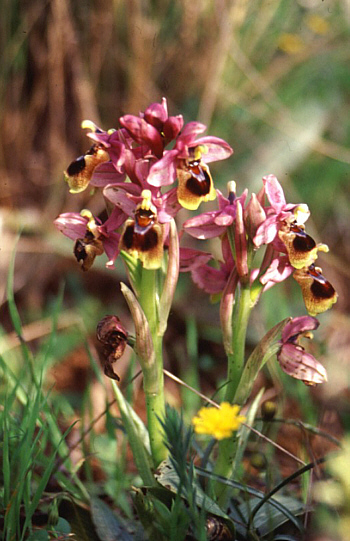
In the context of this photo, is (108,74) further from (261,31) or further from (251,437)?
(251,437)

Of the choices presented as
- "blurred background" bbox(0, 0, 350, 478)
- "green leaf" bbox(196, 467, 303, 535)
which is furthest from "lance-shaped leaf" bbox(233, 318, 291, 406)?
"blurred background" bbox(0, 0, 350, 478)

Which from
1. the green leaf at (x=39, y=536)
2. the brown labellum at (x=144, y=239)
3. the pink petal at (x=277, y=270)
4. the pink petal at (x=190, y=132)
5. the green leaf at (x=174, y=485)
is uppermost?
the pink petal at (x=190, y=132)

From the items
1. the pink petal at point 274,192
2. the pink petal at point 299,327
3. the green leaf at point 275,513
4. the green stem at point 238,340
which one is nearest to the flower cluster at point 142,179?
the pink petal at point 274,192

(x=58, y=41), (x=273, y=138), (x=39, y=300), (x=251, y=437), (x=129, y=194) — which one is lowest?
(x=39, y=300)

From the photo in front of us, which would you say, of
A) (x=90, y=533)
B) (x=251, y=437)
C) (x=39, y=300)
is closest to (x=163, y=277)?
(x=90, y=533)

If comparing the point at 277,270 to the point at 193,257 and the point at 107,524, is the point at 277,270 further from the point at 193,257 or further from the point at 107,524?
the point at 107,524

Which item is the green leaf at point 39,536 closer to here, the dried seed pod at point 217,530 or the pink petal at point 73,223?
the dried seed pod at point 217,530

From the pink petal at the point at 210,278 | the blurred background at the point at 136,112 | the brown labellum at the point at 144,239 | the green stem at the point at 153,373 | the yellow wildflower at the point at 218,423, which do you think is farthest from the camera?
the blurred background at the point at 136,112

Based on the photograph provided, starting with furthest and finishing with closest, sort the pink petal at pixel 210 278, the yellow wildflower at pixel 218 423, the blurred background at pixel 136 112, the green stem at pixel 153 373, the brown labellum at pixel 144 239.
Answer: the blurred background at pixel 136 112, the pink petal at pixel 210 278, the green stem at pixel 153 373, the brown labellum at pixel 144 239, the yellow wildflower at pixel 218 423
